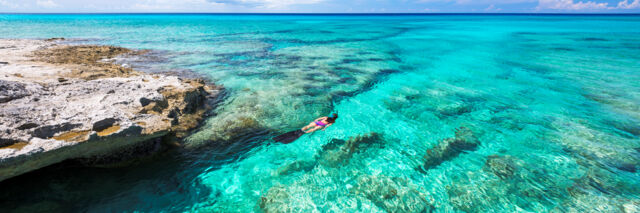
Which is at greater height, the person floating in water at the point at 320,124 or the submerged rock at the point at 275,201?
the person floating in water at the point at 320,124

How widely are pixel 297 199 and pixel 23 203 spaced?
19.7ft

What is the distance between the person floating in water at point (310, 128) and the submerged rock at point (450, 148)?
3.68 m

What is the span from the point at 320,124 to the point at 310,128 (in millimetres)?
453

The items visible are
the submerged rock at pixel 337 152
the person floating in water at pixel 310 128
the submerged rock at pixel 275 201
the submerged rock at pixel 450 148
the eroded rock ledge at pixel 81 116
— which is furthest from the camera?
the person floating in water at pixel 310 128

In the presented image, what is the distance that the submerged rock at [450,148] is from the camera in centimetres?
806

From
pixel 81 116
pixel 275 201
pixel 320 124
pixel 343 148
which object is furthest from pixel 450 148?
pixel 81 116

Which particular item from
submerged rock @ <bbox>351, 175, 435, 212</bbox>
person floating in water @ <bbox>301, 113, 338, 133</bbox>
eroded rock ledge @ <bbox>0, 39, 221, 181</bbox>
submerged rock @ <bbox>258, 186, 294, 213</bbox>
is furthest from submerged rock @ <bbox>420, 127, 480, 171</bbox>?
eroded rock ledge @ <bbox>0, 39, 221, 181</bbox>

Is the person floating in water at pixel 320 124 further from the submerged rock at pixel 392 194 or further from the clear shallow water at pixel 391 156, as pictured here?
the submerged rock at pixel 392 194

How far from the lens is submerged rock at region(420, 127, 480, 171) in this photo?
806cm

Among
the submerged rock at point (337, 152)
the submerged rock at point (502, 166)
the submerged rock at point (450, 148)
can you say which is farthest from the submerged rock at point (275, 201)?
the submerged rock at point (502, 166)

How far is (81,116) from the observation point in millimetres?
6770

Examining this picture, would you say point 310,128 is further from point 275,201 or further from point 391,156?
point 275,201

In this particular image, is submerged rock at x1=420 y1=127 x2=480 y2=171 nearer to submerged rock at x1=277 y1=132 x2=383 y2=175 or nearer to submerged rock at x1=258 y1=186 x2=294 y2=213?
submerged rock at x1=277 y1=132 x2=383 y2=175

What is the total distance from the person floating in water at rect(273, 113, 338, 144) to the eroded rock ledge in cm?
320
